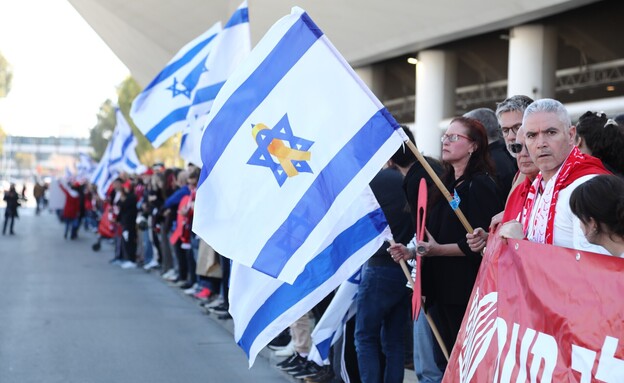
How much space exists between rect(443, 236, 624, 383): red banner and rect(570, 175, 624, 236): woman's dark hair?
161mm

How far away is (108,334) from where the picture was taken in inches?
412

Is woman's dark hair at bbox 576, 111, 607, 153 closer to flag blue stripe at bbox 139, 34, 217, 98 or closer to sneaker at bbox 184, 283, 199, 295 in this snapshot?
flag blue stripe at bbox 139, 34, 217, 98

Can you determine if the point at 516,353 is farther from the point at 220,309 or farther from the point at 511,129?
the point at 220,309

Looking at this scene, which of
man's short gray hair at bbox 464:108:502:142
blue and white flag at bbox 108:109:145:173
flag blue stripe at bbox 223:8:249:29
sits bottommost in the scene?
man's short gray hair at bbox 464:108:502:142

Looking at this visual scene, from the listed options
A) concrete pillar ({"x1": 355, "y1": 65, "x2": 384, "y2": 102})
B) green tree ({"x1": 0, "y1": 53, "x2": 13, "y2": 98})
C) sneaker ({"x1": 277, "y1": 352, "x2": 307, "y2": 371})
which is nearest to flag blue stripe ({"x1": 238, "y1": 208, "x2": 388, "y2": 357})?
sneaker ({"x1": 277, "y1": 352, "x2": 307, "y2": 371})

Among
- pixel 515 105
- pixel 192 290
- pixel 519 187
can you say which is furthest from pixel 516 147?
pixel 192 290

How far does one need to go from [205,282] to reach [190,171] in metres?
1.73

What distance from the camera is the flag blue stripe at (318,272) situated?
5.47 meters

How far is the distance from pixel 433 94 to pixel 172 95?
17075 millimetres

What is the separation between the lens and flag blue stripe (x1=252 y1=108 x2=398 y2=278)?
16.0 ft

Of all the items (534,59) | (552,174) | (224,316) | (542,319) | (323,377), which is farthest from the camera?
(534,59)

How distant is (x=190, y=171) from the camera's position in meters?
13.8

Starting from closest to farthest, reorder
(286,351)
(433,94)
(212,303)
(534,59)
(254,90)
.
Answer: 1. (254,90)
2. (286,351)
3. (212,303)
4. (534,59)
5. (433,94)

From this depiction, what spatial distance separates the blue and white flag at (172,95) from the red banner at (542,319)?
8.62 metres
